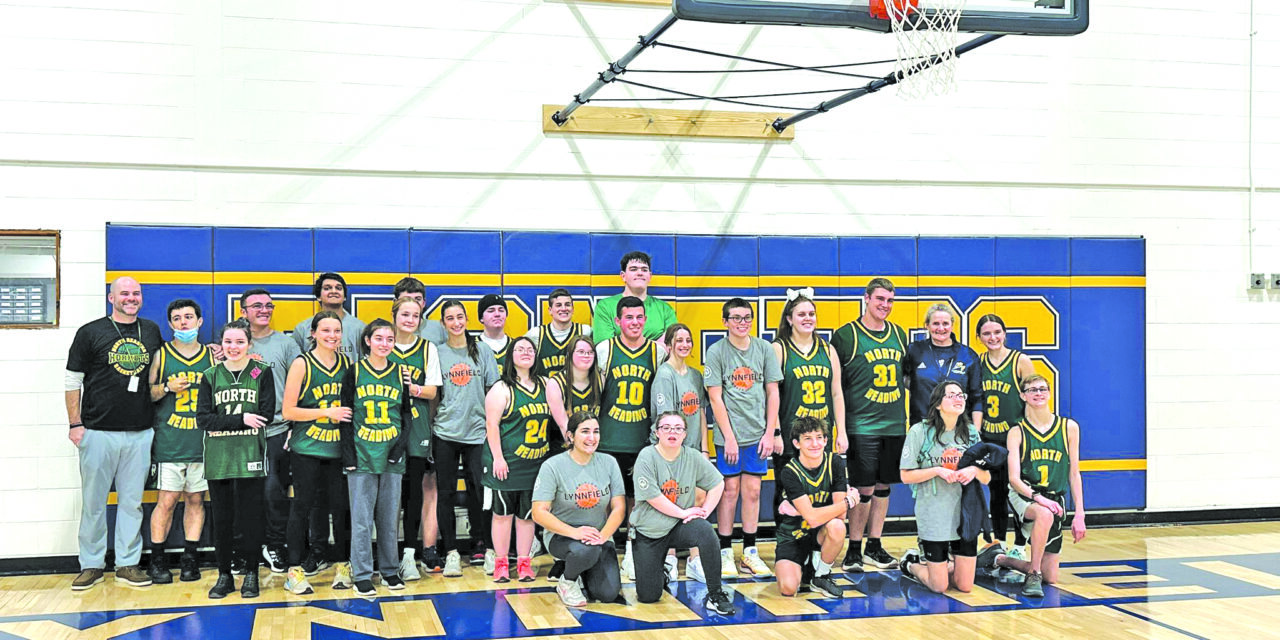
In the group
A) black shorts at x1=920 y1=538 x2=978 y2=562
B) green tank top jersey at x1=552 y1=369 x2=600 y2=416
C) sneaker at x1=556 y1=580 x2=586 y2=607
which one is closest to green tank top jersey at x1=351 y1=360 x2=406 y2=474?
green tank top jersey at x1=552 y1=369 x2=600 y2=416

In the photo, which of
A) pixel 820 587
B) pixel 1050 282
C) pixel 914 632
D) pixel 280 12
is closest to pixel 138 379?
pixel 280 12

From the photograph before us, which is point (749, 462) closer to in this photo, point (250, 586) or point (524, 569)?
point (524, 569)

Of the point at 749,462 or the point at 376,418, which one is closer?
the point at 376,418

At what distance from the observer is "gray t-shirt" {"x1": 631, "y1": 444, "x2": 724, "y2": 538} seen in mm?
6176

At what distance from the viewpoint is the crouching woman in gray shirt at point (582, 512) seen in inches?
240

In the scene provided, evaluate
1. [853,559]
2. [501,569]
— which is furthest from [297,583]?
[853,559]

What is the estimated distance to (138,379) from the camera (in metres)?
6.86

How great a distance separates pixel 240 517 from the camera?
6.29 metres

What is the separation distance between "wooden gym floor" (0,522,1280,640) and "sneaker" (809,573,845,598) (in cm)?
9

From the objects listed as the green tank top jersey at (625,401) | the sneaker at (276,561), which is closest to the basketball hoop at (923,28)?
the green tank top jersey at (625,401)

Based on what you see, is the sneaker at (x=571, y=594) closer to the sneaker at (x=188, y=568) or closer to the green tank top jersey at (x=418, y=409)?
the green tank top jersey at (x=418, y=409)

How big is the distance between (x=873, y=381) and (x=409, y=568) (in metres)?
3.08

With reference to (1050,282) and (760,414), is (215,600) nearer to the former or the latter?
(760,414)

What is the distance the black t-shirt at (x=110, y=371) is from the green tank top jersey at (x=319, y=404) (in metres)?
1.19
